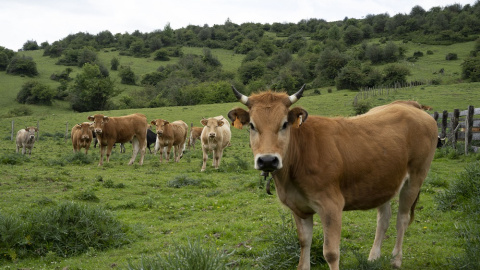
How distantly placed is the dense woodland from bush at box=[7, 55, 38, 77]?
0.19 meters

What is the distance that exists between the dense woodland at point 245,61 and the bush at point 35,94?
0.51ft

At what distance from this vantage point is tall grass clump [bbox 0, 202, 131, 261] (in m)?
6.69

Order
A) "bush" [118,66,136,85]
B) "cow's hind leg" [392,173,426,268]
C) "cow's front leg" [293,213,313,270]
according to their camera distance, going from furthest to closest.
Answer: "bush" [118,66,136,85], "cow's hind leg" [392,173,426,268], "cow's front leg" [293,213,313,270]

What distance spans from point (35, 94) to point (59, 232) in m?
65.0

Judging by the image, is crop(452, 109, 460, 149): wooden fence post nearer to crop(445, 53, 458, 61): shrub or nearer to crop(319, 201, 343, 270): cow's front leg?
crop(319, 201, 343, 270): cow's front leg

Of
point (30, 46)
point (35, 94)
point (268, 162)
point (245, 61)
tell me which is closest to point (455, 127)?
point (268, 162)

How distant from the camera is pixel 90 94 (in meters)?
64.3

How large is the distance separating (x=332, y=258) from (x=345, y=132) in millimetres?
1746

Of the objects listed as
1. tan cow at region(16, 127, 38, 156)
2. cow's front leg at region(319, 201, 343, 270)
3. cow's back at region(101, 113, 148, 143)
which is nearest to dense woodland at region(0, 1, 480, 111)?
tan cow at region(16, 127, 38, 156)

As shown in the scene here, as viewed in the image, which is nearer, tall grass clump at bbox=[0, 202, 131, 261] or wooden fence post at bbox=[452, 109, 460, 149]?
tall grass clump at bbox=[0, 202, 131, 261]

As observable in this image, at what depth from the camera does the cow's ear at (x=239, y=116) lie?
516 centimetres

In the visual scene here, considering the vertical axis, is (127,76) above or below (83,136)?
above

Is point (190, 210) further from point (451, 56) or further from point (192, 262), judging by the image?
point (451, 56)

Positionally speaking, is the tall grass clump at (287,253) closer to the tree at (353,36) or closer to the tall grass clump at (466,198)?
the tall grass clump at (466,198)
